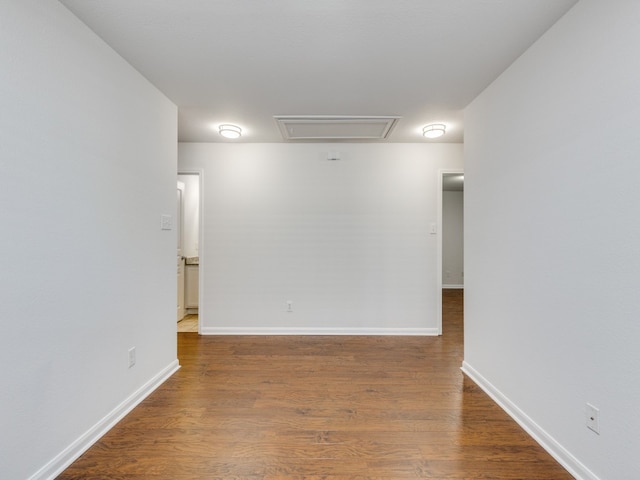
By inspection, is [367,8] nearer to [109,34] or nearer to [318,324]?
[109,34]

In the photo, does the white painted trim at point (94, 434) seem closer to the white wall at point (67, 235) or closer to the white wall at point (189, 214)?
the white wall at point (67, 235)

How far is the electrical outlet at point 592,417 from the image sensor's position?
144 cm

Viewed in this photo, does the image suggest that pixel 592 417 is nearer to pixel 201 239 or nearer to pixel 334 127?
pixel 334 127

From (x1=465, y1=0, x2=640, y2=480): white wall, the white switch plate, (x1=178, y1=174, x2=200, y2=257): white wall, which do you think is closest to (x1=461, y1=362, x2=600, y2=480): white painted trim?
(x1=465, y1=0, x2=640, y2=480): white wall

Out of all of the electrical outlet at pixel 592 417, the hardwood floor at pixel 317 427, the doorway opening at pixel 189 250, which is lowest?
the hardwood floor at pixel 317 427

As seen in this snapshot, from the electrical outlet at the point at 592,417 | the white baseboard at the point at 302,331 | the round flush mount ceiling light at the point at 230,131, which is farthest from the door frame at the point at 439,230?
the round flush mount ceiling light at the point at 230,131

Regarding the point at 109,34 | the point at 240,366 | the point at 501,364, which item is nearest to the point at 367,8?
the point at 109,34

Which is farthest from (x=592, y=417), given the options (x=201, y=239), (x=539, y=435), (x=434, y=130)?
(x=201, y=239)

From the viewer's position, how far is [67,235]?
163 centimetres

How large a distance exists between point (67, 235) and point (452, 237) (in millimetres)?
7616

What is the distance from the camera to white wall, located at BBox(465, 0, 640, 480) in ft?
4.34

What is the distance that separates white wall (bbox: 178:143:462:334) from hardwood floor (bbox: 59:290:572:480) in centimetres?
79

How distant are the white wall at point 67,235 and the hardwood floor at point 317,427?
1.14 ft

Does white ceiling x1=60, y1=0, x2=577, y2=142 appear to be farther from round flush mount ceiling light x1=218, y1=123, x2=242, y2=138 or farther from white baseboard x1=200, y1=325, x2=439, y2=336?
white baseboard x1=200, y1=325, x2=439, y2=336
